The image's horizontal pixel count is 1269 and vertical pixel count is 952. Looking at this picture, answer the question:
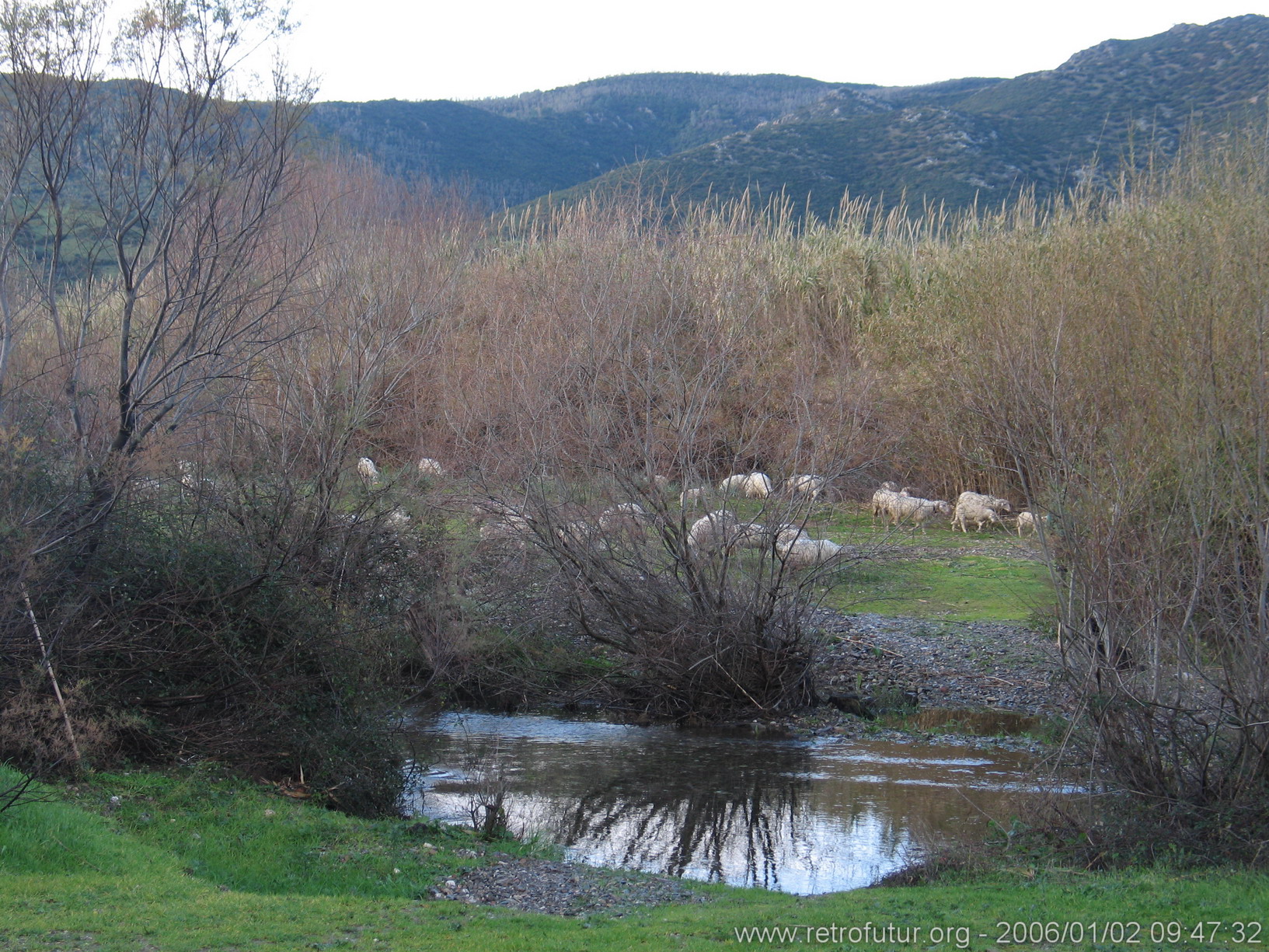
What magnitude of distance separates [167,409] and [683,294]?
6795mm

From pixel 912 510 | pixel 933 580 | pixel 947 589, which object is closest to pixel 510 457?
pixel 947 589

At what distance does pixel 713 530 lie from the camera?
43.0ft

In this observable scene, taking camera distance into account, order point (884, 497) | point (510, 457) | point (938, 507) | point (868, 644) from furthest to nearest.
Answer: point (938, 507) < point (884, 497) < point (868, 644) < point (510, 457)

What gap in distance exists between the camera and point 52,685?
28.5ft

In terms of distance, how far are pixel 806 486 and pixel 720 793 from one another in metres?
3.79

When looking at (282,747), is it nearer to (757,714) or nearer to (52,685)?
(52,685)

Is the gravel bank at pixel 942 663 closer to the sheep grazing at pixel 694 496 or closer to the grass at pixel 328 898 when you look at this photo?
the sheep grazing at pixel 694 496

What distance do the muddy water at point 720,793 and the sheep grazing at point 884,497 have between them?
28.8 feet

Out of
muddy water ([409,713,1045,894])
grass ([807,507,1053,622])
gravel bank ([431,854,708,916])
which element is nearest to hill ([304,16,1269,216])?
grass ([807,507,1053,622])

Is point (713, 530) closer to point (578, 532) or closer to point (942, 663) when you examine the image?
point (578, 532)

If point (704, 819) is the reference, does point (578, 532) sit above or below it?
above

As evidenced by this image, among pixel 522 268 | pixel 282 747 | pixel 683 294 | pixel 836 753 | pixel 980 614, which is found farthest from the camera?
pixel 522 268

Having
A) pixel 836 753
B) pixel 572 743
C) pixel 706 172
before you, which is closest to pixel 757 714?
pixel 836 753

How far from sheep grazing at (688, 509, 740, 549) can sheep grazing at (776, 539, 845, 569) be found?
63 cm
